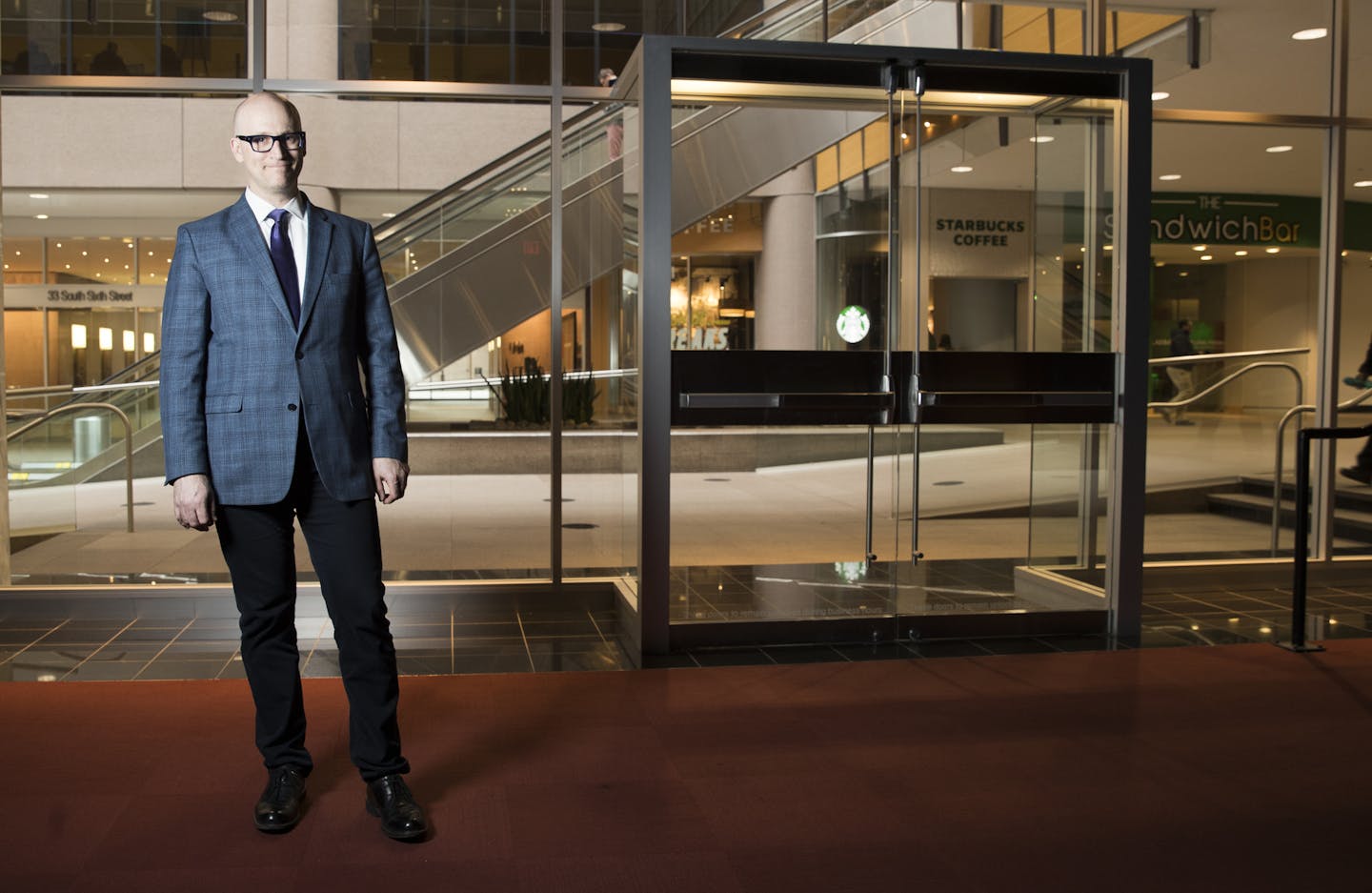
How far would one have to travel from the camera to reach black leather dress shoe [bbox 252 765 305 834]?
116 inches

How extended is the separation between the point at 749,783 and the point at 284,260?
1.82 metres

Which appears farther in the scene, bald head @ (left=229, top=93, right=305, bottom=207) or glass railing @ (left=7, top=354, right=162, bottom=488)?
glass railing @ (left=7, top=354, right=162, bottom=488)

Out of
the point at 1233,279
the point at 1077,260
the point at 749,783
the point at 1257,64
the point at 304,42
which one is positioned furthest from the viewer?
the point at 1233,279

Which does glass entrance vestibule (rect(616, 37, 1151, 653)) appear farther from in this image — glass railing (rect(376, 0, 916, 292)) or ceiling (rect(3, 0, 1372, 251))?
glass railing (rect(376, 0, 916, 292))

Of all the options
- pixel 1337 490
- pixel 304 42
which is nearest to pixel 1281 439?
pixel 1337 490

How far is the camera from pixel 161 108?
5.49 m

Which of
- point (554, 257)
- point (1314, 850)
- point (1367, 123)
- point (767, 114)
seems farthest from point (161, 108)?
point (1367, 123)

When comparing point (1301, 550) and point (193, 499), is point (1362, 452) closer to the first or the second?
point (1301, 550)

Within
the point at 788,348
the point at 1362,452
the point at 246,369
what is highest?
the point at 788,348

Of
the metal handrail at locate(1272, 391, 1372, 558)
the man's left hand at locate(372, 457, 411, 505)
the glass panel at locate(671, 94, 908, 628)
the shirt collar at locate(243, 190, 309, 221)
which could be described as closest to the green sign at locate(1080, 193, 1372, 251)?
the metal handrail at locate(1272, 391, 1372, 558)

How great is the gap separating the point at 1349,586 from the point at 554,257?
4.46 metres

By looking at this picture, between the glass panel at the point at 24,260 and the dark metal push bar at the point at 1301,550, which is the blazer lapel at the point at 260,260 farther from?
the dark metal push bar at the point at 1301,550

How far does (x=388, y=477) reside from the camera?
3.03 metres

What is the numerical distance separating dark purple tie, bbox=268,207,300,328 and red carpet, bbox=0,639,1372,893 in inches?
50.6
